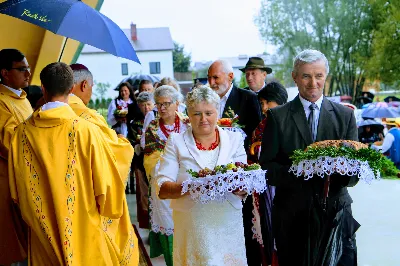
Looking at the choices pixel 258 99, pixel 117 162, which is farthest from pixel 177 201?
pixel 258 99

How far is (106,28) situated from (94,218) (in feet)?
5.28

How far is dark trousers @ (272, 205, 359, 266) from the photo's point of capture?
12.6 feet

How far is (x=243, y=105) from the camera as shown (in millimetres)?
5625

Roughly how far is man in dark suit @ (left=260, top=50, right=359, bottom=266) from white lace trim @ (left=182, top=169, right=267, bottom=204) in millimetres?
261

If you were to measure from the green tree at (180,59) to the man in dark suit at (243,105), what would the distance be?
75.3 metres

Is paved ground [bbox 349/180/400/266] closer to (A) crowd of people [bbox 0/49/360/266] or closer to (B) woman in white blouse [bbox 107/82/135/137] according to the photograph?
(A) crowd of people [bbox 0/49/360/266]

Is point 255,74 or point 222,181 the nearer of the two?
point 222,181

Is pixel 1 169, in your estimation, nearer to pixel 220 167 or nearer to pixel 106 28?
pixel 106 28

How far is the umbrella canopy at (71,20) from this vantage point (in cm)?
446

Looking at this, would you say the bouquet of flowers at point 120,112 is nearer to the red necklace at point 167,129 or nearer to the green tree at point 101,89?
the red necklace at point 167,129

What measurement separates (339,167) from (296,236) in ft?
2.45

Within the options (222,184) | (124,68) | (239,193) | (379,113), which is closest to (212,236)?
(239,193)

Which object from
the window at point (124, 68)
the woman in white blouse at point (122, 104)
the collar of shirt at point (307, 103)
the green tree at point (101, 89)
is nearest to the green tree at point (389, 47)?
the woman in white blouse at point (122, 104)

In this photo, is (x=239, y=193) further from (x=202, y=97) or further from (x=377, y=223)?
(x=377, y=223)
